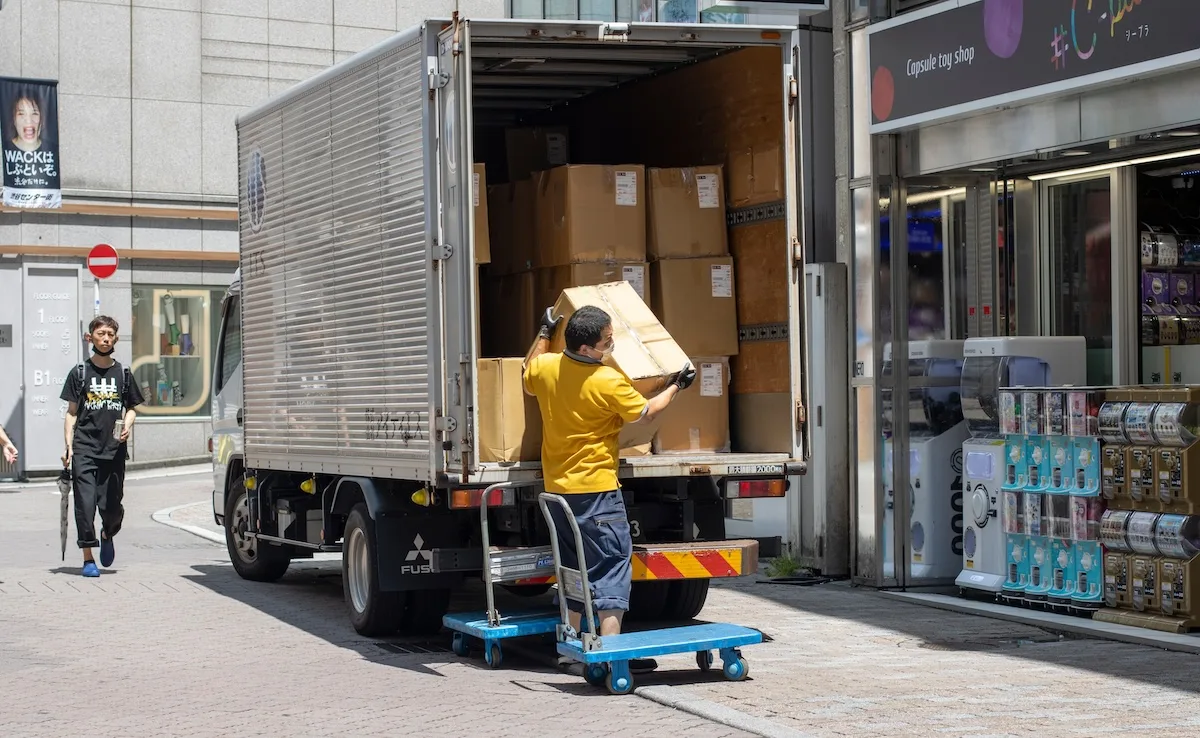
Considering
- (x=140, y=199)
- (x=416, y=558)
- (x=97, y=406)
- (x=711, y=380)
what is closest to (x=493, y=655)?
(x=416, y=558)

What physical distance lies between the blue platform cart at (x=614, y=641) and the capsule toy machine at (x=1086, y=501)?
2887 mm

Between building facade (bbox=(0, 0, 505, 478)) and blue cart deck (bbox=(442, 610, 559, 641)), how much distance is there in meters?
18.1

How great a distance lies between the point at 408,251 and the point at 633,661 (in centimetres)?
243

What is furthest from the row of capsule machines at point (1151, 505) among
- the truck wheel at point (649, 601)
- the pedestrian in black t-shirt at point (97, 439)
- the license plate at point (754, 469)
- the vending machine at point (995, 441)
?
the pedestrian in black t-shirt at point (97, 439)

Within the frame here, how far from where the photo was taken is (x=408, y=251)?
356 inches

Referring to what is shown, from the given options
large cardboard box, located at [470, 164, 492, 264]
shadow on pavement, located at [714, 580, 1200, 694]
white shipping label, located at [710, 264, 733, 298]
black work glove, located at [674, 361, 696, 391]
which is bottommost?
shadow on pavement, located at [714, 580, 1200, 694]

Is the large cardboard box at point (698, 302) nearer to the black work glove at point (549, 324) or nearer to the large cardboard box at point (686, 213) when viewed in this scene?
the large cardboard box at point (686, 213)

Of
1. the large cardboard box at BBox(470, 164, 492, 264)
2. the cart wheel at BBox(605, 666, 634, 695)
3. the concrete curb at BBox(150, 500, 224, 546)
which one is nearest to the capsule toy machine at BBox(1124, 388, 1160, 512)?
the cart wheel at BBox(605, 666, 634, 695)

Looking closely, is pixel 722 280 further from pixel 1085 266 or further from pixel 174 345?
pixel 174 345

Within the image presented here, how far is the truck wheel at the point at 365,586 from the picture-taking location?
9594mm

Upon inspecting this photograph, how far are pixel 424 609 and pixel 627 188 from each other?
2.65 meters

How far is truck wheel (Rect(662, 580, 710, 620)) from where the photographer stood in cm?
1006

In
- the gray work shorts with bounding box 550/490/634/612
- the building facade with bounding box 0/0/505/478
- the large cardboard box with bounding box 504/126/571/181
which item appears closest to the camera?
the gray work shorts with bounding box 550/490/634/612

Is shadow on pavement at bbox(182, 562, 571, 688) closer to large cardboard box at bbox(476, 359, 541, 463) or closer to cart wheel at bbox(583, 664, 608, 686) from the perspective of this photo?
cart wheel at bbox(583, 664, 608, 686)
